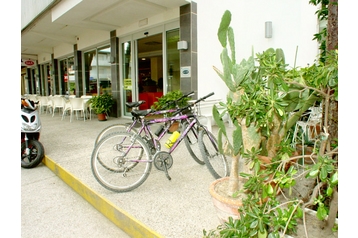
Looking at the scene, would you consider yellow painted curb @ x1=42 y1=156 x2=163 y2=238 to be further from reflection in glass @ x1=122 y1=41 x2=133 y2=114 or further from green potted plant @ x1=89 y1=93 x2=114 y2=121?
reflection in glass @ x1=122 y1=41 x2=133 y2=114

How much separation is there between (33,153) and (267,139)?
11.5 ft

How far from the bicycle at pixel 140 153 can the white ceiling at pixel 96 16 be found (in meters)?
3.91

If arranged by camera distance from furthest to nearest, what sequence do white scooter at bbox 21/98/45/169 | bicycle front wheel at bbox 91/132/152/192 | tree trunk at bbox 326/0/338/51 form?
white scooter at bbox 21/98/45/169 < bicycle front wheel at bbox 91/132/152/192 < tree trunk at bbox 326/0/338/51

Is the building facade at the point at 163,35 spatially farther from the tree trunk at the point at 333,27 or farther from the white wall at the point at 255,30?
the tree trunk at the point at 333,27

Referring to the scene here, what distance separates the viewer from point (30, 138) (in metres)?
3.78

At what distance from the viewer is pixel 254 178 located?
130cm

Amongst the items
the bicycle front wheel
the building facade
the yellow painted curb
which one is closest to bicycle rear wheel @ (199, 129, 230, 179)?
the bicycle front wheel

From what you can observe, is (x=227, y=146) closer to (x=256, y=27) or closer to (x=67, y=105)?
(x=256, y=27)

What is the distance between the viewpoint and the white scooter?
3.69m

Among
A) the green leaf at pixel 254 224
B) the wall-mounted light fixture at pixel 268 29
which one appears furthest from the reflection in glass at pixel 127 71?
the green leaf at pixel 254 224

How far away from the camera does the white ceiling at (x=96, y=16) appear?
18.9 ft

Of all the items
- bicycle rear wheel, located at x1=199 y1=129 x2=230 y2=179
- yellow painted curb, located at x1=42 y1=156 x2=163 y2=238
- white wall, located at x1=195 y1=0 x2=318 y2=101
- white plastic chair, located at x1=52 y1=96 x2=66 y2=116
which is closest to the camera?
yellow painted curb, located at x1=42 y1=156 x2=163 y2=238

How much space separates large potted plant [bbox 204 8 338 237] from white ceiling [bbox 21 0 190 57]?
4.59 meters

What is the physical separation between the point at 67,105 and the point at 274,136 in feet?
25.0
